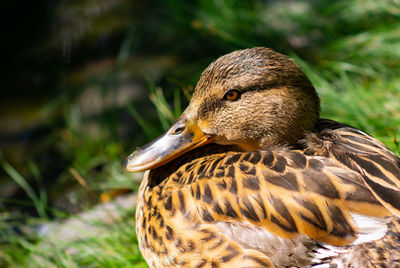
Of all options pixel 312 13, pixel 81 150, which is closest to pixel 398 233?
pixel 81 150

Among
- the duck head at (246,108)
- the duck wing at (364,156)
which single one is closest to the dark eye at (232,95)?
the duck head at (246,108)

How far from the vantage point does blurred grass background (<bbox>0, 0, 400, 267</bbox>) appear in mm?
2998

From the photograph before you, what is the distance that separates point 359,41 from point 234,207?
272 cm

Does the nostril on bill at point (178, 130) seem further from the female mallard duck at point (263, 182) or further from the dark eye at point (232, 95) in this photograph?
the dark eye at point (232, 95)

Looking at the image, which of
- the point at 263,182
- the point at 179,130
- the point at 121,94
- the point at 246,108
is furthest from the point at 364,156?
the point at 121,94

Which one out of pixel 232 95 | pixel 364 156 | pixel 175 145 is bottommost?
pixel 364 156

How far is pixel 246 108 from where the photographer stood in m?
2.20

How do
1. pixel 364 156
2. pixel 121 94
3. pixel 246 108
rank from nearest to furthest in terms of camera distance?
1. pixel 364 156
2. pixel 246 108
3. pixel 121 94

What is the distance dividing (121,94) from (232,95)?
9.09ft

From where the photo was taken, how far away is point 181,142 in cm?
227

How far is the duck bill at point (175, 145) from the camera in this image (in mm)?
2268

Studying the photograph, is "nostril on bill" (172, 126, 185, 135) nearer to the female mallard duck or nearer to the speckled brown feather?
the female mallard duck

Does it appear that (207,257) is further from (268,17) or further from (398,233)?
(268,17)

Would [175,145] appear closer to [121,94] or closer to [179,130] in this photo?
[179,130]
